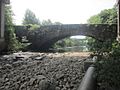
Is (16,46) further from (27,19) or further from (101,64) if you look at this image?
(27,19)

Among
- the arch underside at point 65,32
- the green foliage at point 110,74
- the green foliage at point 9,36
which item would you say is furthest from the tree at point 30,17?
the green foliage at point 110,74

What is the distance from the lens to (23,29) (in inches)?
955

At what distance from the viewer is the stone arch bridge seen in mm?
24141

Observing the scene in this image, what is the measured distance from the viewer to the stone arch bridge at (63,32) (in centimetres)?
2414

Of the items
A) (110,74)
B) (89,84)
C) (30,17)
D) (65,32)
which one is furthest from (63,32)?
(30,17)

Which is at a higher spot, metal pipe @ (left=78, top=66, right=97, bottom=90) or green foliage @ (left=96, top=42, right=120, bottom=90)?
green foliage @ (left=96, top=42, right=120, bottom=90)

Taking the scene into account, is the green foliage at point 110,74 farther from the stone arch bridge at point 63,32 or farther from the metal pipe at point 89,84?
the stone arch bridge at point 63,32

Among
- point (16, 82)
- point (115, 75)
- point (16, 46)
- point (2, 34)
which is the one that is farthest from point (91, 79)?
point (16, 46)

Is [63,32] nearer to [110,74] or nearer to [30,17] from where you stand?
[110,74]

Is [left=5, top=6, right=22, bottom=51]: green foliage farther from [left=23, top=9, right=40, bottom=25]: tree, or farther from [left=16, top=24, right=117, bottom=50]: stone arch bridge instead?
[left=23, top=9, right=40, bottom=25]: tree

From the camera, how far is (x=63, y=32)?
25.3 metres

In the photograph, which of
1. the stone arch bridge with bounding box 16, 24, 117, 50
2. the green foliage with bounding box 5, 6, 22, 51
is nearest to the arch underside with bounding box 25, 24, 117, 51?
the stone arch bridge with bounding box 16, 24, 117, 50

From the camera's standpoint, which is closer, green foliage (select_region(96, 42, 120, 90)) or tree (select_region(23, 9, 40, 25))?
green foliage (select_region(96, 42, 120, 90))

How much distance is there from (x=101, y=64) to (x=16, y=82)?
7.98 ft
